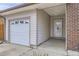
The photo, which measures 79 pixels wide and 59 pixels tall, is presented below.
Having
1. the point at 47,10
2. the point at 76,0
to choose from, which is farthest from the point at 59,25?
the point at 76,0

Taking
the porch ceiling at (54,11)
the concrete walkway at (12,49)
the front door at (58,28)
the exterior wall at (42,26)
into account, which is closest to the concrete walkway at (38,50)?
the concrete walkway at (12,49)

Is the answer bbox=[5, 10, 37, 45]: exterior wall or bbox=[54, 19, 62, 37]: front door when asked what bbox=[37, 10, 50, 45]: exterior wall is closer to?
bbox=[5, 10, 37, 45]: exterior wall

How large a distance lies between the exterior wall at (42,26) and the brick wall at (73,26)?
1.47 m

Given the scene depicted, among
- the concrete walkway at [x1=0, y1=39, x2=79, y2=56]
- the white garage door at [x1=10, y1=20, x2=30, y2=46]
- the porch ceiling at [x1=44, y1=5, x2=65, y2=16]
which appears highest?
the porch ceiling at [x1=44, y1=5, x2=65, y2=16]

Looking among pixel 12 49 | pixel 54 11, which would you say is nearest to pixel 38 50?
pixel 12 49

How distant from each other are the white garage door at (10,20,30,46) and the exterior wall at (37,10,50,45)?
24.1 inches

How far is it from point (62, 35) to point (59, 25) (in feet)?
2.27

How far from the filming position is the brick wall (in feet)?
15.2

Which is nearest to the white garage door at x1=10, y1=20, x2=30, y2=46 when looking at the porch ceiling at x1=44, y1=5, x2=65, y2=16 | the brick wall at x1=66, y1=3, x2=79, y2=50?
the porch ceiling at x1=44, y1=5, x2=65, y2=16

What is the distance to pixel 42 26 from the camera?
6.01m

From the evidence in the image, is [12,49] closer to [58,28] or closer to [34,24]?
[34,24]

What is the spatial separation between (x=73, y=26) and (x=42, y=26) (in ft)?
5.70

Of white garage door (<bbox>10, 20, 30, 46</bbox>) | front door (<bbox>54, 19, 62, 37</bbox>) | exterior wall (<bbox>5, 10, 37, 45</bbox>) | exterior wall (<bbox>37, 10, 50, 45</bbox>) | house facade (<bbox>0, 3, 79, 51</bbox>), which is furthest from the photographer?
front door (<bbox>54, 19, 62, 37</bbox>)

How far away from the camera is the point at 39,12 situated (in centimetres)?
571
